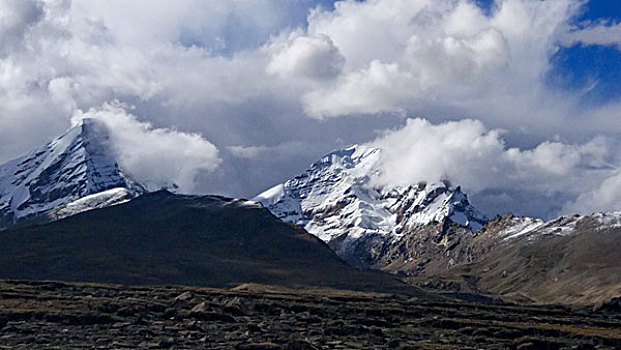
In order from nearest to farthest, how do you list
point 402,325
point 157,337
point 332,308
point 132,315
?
point 157,337 → point 132,315 → point 402,325 → point 332,308

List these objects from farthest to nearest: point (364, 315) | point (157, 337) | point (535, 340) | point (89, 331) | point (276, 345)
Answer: point (364, 315)
point (535, 340)
point (89, 331)
point (157, 337)
point (276, 345)

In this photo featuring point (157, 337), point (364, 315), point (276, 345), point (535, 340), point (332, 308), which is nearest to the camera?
point (276, 345)

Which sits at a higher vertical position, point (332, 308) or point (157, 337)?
point (332, 308)

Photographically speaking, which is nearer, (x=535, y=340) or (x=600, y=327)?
(x=535, y=340)

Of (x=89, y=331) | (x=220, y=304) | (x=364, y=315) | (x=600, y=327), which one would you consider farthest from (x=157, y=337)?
(x=600, y=327)

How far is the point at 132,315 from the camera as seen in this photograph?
493ft

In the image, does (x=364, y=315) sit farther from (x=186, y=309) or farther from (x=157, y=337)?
(x=157, y=337)

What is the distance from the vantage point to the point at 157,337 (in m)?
119

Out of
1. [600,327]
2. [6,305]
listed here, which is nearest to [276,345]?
[6,305]

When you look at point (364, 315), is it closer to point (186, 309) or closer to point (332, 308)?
point (332, 308)

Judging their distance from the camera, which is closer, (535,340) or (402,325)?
(535,340)

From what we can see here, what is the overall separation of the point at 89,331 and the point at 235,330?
68.0 ft

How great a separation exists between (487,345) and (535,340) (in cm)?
980

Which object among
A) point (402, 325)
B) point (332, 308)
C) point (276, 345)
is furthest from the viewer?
point (332, 308)
